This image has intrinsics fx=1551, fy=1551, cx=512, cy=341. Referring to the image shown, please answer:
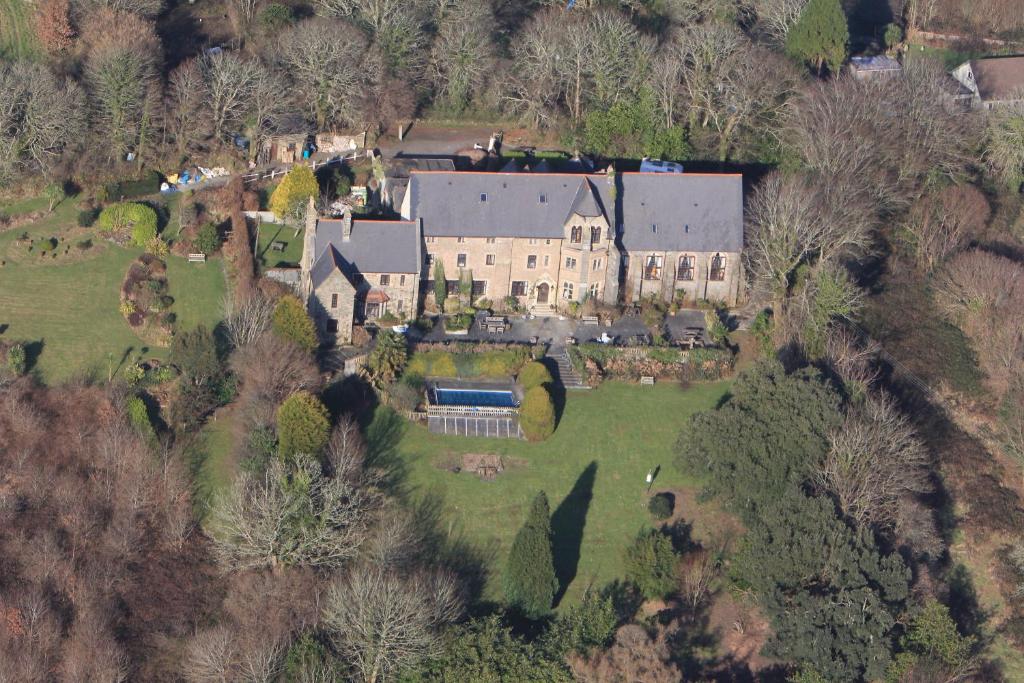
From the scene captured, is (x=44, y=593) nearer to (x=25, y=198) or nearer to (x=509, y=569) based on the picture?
(x=509, y=569)

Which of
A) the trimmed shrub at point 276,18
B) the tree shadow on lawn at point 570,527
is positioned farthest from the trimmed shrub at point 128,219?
the tree shadow on lawn at point 570,527

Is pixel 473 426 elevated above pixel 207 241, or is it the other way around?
pixel 207 241

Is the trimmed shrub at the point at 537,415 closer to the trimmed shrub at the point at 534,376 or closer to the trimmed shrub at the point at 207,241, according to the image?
the trimmed shrub at the point at 534,376

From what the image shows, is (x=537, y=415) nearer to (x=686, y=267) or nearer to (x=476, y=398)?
(x=476, y=398)

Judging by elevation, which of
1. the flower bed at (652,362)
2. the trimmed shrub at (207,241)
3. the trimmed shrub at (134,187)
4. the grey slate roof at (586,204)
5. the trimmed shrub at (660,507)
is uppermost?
the grey slate roof at (586,204)

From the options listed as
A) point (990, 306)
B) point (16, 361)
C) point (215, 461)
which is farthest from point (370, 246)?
point (990, 306)

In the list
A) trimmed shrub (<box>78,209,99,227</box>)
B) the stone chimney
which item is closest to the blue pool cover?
the stone chimney

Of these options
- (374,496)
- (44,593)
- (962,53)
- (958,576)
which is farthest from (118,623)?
(962,53)
